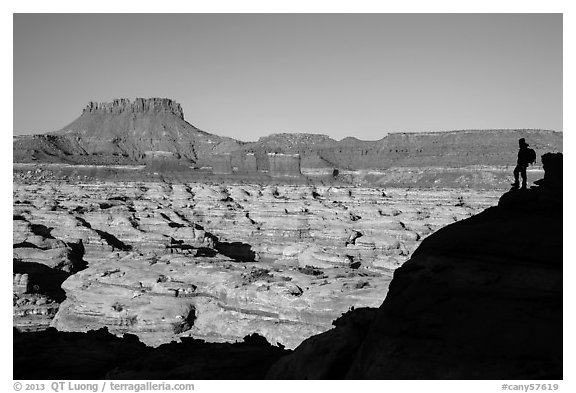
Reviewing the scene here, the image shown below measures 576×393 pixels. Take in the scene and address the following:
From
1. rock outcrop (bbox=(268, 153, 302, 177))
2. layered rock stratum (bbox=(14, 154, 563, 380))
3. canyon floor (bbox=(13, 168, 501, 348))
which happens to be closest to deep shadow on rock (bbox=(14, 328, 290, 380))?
layered rock stratum (bbox=(14, 154, 563, 380))

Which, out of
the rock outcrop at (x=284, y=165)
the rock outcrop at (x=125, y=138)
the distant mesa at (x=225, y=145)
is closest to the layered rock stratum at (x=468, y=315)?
the distant mesa at (x=225, y=145)

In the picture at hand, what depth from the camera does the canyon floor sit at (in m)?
22.5

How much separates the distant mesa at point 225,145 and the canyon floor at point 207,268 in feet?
228

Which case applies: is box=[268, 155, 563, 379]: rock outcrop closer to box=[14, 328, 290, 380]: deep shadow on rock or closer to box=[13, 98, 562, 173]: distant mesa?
box=[14, 328, 290, 380]: deep shadow on rock

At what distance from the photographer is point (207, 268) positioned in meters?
26.7

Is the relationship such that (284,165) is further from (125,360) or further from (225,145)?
(125,360)

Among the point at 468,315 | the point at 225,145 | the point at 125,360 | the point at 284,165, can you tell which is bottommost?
the point at 125,360

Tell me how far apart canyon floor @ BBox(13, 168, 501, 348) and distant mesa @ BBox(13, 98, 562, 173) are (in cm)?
6942

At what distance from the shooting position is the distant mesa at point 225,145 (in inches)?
4968

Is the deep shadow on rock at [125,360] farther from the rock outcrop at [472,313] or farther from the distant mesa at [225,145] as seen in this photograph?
the distant mesa at [225,145]

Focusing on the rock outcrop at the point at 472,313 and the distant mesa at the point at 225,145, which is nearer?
the rock outcrop at the point at 472,313

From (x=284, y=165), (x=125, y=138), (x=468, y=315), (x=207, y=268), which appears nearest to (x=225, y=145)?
(x=125, y=138)

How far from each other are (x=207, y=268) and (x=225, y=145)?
469ft

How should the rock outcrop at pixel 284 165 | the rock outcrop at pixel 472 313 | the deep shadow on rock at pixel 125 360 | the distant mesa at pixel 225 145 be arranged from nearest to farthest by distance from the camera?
the rock outcrop at pixel 472 313 < the deep shadow on rock at pixel 125 360 < the distant mesa at pixel 225 145 < the rock outcrop at pixel 284 165
